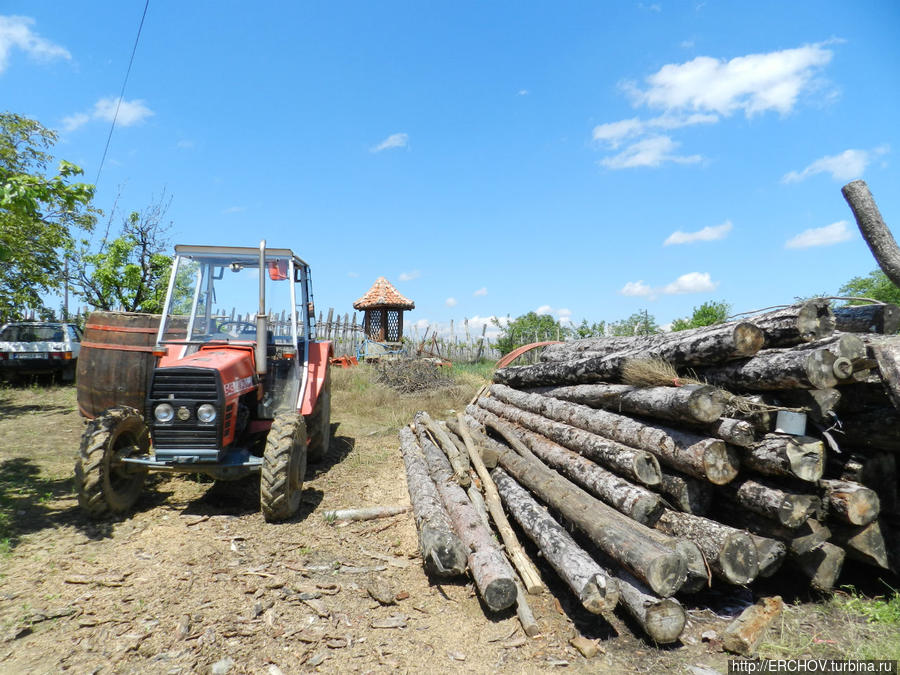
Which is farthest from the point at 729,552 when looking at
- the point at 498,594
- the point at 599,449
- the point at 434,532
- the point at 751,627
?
the point at 434,532

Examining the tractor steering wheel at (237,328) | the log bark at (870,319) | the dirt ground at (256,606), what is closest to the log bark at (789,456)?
the dirt ground at (256,606)

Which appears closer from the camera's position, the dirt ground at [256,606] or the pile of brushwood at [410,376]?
the dirt ground at [256,606]

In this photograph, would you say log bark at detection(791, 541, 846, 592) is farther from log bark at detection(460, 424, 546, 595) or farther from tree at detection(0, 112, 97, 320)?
tree at detection(0, 112, 97, 320)

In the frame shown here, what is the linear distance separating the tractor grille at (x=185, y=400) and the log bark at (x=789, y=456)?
468 cm

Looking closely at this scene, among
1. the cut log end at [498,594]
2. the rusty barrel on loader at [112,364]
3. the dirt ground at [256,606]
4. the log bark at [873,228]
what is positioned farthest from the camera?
the rusty barrel on loader at [112,364]

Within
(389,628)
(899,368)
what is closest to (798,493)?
(899,368)

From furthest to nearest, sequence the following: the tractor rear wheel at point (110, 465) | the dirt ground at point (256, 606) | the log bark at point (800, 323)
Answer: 1. the tractor rear wheel at point (110, 465)
2. the log bark at point (800, 323)
3. the dirt ground at point (256, 606)

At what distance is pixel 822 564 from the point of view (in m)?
3.71

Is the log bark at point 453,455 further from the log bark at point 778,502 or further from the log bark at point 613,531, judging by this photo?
the log bark at point 778,502

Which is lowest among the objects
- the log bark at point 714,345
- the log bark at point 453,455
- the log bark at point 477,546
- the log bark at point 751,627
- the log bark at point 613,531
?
the log bark at point 751,627

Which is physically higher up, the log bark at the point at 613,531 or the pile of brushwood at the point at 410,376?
the pile of brushwood at the point at 410,376

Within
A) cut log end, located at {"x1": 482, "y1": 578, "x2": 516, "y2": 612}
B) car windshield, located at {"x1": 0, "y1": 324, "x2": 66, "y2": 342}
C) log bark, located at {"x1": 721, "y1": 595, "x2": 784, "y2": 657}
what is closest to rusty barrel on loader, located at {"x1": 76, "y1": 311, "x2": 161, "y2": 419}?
cut log end, located at {"x1": 482, "y1": 578, "x2": 516, "y2": 612}

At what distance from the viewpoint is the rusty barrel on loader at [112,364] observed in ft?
22.1

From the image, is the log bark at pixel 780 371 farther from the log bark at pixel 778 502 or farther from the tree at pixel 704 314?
the tree at pixel 704 314
